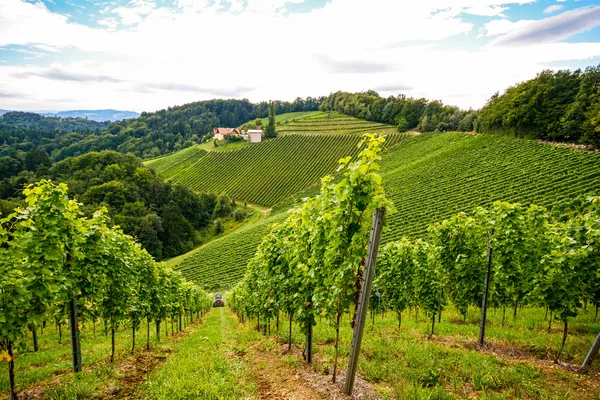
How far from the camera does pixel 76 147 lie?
135125mm

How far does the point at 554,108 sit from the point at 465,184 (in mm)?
23920

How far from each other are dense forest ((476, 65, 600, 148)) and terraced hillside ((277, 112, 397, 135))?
42392mm

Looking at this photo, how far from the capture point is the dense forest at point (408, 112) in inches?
3344

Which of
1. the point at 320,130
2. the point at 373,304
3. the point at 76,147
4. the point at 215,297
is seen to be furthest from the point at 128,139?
the point at 373,304

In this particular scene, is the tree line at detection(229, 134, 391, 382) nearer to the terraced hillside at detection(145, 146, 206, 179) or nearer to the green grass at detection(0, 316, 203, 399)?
the green grass at detection(0, 316, 203, 399)

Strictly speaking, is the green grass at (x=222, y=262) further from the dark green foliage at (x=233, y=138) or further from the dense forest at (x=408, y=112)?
the dark green foliage at (x=233, y=138)

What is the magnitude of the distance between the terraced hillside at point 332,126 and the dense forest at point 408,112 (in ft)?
11.6

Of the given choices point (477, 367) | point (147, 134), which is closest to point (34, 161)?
point (147, 134)

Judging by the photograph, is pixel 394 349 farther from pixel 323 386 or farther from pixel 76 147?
pixel 76 147

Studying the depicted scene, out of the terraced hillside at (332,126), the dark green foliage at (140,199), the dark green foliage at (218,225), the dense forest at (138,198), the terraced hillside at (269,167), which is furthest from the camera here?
the terraced hillside at (332,126)

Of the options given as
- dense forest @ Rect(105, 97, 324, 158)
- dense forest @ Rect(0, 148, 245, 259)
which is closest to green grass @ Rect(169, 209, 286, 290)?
dense forest @ Rect(0, 148, 245, 259)

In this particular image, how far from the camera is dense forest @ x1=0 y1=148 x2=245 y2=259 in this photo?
62.9m

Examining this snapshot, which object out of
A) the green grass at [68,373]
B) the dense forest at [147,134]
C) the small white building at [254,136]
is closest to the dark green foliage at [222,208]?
the small white building at [254,136]

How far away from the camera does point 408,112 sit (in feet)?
340
